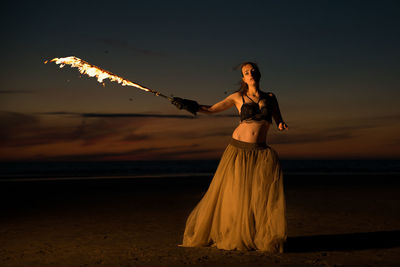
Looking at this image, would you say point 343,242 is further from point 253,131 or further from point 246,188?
point 253,131

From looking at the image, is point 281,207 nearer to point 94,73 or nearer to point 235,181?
point 235,181

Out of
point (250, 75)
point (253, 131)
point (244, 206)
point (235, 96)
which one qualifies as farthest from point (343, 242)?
point (250, 75)

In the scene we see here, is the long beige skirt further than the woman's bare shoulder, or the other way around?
the woman's bare shoulder

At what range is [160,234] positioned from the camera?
730 cm

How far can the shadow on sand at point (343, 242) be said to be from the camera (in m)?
6.07

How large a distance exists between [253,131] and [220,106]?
0.65 metres

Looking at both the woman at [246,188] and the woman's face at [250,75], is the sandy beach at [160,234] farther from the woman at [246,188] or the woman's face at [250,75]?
the woman's face at [250,75]

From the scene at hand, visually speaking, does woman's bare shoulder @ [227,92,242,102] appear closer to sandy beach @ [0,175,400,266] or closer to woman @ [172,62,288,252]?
woman @ [172,62,288,252]

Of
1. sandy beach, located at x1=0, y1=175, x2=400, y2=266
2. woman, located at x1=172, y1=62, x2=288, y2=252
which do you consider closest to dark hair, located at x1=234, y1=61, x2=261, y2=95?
woman, located at x1=172, y1=62, x2=288, y2=252

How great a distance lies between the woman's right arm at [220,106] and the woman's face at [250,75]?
1.11 feet

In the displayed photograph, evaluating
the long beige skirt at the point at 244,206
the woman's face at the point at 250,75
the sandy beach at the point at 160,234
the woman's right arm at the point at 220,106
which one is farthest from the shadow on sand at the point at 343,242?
the woman's face at the point at 250,75

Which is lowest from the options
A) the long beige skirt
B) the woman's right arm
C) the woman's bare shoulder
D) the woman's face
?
the long beige skirt

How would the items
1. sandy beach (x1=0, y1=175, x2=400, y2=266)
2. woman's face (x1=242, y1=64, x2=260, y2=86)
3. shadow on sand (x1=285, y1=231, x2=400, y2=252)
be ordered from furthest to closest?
woman's face (x1=242, y1=64, x2=260, y2=86)
shadow on sand (x1=285, y1=231, x2=400, y2=252)
sandy beach (x1=0, y1=175, x2=400, y2=266)

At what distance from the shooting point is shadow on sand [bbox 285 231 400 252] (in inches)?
239
